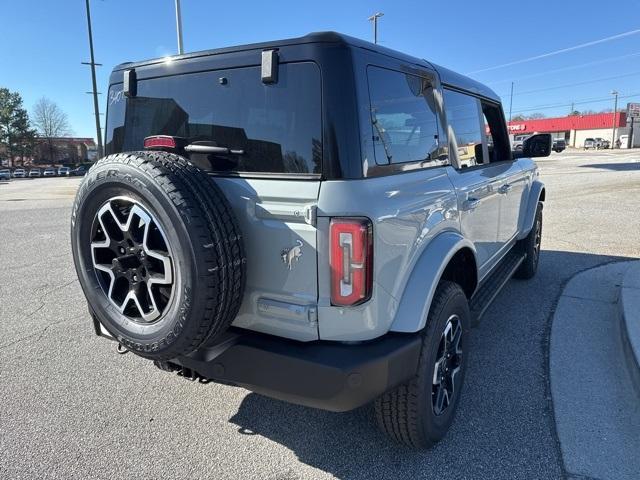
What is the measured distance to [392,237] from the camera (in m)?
2.06

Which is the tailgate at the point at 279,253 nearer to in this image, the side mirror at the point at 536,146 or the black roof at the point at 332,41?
the black roof at the point at 332,41

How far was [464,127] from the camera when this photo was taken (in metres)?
3.29

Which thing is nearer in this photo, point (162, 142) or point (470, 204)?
point (162, 142)

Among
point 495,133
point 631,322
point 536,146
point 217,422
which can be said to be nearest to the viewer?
point 217,422

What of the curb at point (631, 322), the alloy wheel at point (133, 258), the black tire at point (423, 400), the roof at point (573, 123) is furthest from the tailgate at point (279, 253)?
the roof at point (573, 123)

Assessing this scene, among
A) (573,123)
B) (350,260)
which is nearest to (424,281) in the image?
(350,260)

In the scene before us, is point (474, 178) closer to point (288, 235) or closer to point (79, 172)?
point (288, 235)

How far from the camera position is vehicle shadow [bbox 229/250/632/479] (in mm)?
2357

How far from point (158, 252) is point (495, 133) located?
137 inches

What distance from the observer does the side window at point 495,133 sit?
401cm

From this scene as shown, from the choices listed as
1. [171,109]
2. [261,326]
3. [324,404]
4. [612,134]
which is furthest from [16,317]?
[612,134]

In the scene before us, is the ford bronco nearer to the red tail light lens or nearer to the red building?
the red tail light lens

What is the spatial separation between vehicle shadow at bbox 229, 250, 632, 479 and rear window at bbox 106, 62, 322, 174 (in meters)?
1.54

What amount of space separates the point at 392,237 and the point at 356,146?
17.2 inches
